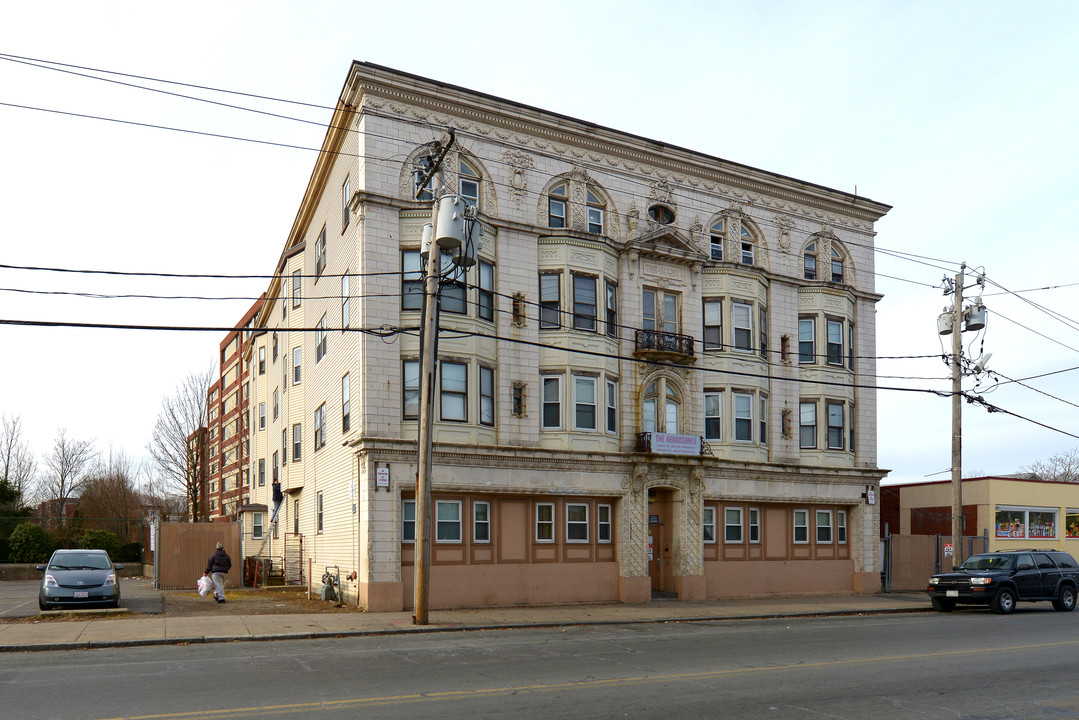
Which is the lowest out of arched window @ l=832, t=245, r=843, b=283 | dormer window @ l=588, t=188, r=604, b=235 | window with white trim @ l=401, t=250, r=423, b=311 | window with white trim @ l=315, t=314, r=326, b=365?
window with white trim @ l=315, t=314, r=326, b=365

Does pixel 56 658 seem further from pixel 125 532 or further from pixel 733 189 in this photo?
pixel 125 532

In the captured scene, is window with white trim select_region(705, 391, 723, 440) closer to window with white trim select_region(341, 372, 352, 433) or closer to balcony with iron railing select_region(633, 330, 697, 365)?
balcony with iron railing select_region(633, 330, 697, 365)

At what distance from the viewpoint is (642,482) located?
1042 inches

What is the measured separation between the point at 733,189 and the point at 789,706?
2215cm

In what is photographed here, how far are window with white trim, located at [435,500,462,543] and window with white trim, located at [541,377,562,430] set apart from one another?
11.7 feet

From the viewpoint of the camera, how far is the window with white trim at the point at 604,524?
25969mm

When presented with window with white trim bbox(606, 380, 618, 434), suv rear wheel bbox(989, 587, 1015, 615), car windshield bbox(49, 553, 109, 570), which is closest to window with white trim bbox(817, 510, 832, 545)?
suv rear wheel bbox(989, 587, 1015, 615)

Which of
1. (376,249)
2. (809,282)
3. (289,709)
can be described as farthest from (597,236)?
(289,709)

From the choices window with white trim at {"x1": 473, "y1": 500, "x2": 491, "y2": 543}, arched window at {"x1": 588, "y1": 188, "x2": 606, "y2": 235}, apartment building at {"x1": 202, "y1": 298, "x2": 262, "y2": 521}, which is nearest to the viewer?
window with white trim at {"x1": 473, "y1": 500, "x2": 491, "y2": 543}

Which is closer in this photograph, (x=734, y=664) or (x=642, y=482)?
(x=734, y=664)

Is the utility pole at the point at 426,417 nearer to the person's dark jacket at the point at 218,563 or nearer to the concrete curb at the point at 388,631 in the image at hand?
the concrete curb at the point at 388,631

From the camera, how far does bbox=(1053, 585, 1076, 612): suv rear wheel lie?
25420 mm

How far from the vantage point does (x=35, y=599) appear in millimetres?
25422

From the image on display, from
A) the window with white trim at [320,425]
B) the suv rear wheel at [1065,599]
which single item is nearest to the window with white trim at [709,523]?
the suv rear wheel at [1065,599]
